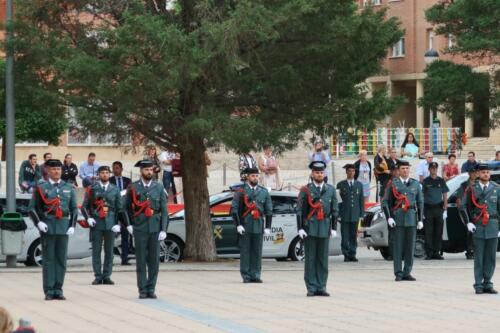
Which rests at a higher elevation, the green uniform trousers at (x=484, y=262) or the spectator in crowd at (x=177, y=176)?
the spectator in crowd at (x=177, y=176)

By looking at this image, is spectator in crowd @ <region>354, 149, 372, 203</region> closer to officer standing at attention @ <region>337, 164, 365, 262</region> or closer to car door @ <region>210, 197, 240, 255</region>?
officer standing at attention @ <region>337, 164, 365, 262</region>

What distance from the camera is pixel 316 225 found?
21109 mm

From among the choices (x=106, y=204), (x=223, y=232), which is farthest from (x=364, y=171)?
(x=106, y=204)

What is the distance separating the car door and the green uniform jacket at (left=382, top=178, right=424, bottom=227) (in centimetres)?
549

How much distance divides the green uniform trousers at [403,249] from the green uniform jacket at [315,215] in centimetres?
251

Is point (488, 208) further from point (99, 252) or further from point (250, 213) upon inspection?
point (99, 252)

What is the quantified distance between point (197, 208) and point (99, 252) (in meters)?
4.94

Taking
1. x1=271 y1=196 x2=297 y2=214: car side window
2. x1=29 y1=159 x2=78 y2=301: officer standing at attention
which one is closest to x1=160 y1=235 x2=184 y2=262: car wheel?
x1=271 y1=196 x2=297 y2=214: car side window

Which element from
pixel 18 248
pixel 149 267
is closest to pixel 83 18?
pixel 18 248

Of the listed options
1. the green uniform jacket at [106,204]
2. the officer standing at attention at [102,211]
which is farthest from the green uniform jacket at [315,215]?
the green uniform jacket at [106,204]

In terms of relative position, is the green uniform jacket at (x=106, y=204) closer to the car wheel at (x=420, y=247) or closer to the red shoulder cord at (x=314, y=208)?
the red shoulder cord at (x=314, y=208)

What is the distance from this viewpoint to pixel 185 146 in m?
27.1

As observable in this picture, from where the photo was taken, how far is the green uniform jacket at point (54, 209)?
20.8 metres

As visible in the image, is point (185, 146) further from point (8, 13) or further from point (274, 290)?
point (274, 290)
